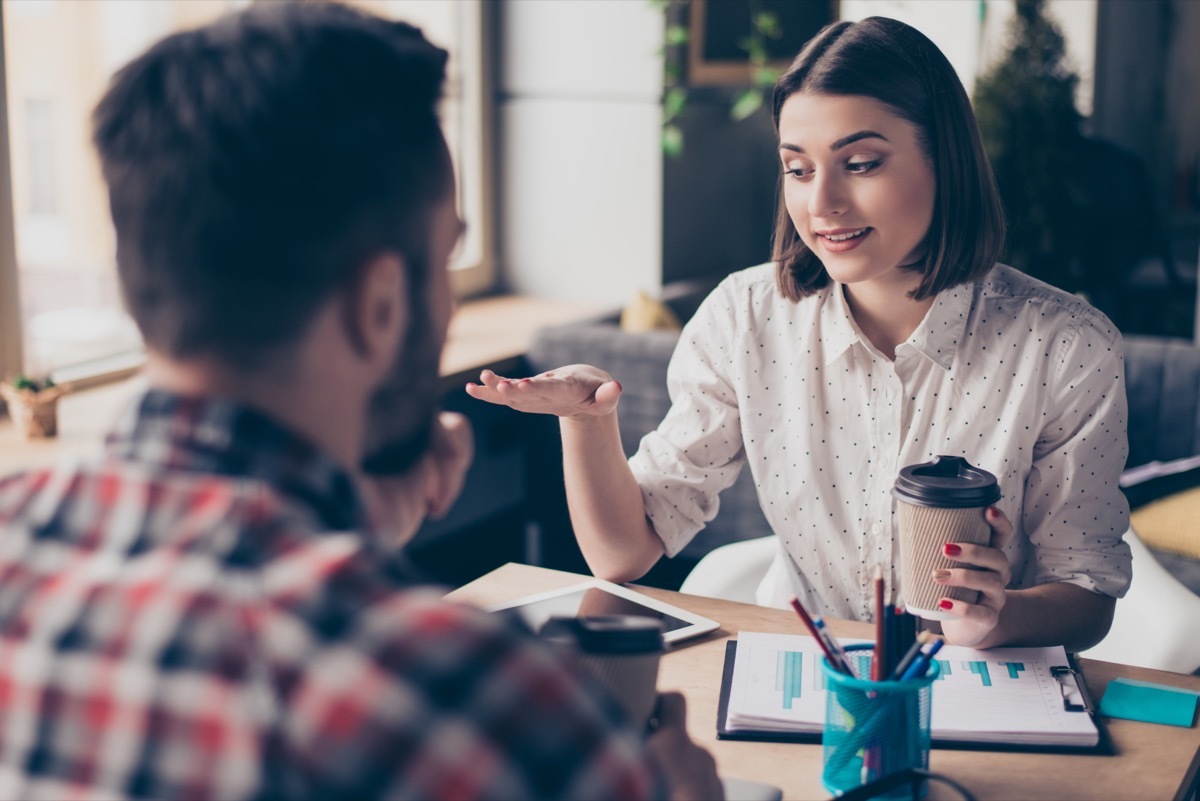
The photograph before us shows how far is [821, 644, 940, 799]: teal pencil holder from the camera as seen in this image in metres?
1.01

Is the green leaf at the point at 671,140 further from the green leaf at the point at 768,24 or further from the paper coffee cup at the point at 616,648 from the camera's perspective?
the paper coffee cup at the point at 616,648

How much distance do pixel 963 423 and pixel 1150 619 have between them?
0.46m

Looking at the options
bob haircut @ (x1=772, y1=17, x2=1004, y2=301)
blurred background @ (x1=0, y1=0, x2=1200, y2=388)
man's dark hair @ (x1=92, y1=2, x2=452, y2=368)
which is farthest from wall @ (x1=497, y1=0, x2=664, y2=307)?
man's dark hair @ (x1=92, y1=2, x2=452, y2=368)

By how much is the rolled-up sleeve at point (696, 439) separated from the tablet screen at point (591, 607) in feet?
0.55

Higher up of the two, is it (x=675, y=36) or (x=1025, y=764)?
(x=675, y=36)

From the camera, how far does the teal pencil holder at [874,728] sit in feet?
3.30

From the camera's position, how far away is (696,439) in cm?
167

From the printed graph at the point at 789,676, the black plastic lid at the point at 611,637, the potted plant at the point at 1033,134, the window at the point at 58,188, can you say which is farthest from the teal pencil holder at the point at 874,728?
the potted plant at the point at 1033,134

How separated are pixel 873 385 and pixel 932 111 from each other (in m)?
0.34

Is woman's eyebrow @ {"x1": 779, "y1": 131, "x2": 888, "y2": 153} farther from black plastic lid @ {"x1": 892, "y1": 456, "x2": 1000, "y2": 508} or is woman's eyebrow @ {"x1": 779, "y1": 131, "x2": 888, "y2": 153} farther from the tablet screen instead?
the tablet screen

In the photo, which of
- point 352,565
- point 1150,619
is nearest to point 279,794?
point 352,565

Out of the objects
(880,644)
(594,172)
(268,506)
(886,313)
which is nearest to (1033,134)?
(594,172)

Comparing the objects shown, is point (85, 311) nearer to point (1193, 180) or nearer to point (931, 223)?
point (931, 223)

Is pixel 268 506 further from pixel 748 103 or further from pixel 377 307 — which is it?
pixel 748 103
